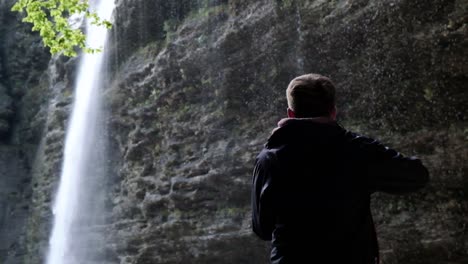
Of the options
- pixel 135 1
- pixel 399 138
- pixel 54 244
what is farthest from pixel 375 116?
pixel 54 244

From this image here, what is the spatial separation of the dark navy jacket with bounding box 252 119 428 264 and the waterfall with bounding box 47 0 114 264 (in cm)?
942

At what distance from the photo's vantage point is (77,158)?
11.1m

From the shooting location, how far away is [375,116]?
618cm

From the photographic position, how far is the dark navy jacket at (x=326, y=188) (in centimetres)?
192

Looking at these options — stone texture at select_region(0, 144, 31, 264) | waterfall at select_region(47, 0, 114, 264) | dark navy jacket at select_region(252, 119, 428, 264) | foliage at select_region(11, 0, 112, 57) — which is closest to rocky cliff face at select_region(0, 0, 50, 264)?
stone texture at select_region(0, 144, 31, 264)

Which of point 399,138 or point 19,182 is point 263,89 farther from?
point 19,182

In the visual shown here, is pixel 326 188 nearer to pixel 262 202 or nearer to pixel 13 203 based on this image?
pixel 262 202

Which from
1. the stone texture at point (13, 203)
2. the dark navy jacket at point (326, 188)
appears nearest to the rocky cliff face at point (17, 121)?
the stone texture at point (13, 203)

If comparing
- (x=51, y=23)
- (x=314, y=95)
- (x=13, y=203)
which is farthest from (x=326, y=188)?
(x=13, y=203)

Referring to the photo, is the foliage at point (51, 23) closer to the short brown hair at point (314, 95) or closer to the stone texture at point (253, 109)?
the stone texture at point (253, 109)

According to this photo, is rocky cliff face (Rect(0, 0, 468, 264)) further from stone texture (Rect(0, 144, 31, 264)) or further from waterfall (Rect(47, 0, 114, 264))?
stone texture (Rect(0, 144, 31, 264))

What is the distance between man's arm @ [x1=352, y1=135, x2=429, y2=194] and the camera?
75.6 inches

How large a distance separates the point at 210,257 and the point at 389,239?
3157 millimetres

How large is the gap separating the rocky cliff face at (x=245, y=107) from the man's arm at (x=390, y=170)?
380cm
